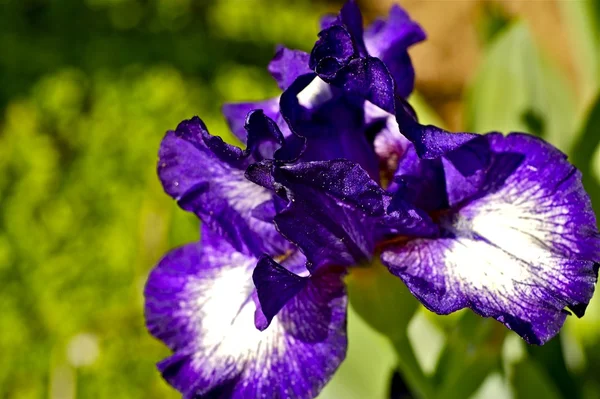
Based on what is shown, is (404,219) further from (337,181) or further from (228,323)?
(228,323)

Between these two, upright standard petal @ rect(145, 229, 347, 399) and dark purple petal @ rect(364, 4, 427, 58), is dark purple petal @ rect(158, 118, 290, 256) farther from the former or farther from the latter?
dark purple petal @ rect(364, 4, 427, 58)

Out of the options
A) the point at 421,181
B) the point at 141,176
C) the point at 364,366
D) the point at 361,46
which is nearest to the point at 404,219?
the point at 421,181

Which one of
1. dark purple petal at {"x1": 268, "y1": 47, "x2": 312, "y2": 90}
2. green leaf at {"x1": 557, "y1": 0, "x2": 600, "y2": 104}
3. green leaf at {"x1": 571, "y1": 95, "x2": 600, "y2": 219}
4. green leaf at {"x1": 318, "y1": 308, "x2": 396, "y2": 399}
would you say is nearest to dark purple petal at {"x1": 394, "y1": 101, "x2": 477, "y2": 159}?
dark purple petal at {"x1": 268, "y1": 47, "x2": 312, "y2": 90}

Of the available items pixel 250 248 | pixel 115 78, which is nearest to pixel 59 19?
pixel 115 78

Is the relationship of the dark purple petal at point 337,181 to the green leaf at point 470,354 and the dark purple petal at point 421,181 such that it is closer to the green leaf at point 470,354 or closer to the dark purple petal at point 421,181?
the dark purple petal at point 421,181

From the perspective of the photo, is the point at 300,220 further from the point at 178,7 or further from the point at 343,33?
the point at 178,7
